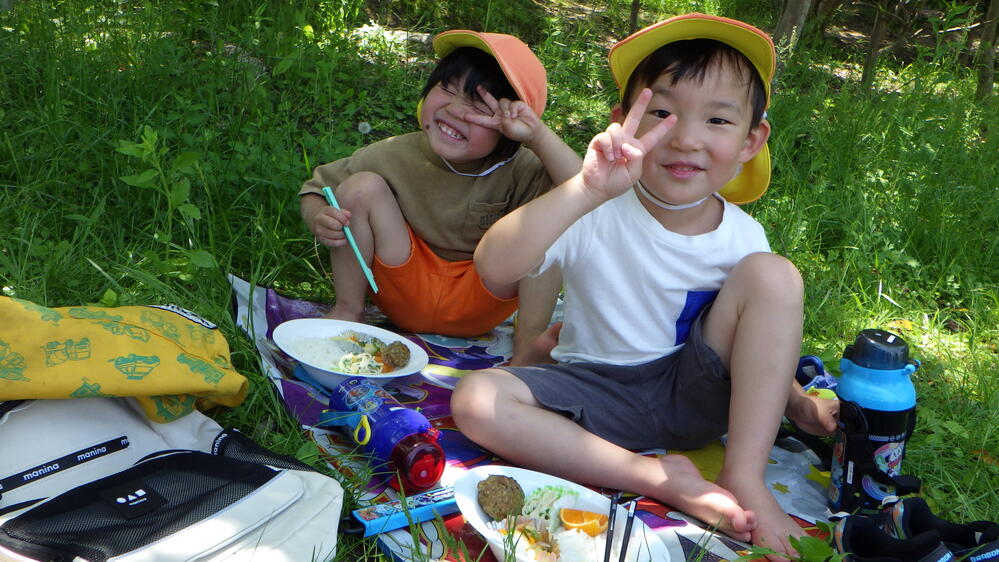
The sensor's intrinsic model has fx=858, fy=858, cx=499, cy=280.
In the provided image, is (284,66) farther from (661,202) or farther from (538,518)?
(538,518)

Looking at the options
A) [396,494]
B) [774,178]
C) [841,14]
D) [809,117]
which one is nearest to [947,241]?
[774,178]

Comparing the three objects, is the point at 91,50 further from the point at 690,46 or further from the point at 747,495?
the point at 747,495

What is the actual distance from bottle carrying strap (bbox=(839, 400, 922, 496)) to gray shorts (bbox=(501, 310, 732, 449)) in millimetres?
234

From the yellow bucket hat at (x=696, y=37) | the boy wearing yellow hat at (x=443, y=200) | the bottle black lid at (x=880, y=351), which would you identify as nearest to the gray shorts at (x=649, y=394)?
the bottle black lid at (x=880, y=351)

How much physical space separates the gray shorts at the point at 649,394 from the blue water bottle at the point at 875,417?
0.24 metres

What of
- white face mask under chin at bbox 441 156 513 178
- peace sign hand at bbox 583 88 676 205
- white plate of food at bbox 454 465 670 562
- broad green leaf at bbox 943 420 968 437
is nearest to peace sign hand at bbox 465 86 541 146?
white face mask under chin at bbox 441 156 513 178

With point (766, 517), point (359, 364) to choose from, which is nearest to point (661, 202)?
point (766, 517)

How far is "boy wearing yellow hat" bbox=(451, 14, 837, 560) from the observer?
1586mm

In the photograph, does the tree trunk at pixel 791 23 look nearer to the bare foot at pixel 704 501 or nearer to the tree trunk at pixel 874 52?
the tree trunk at pixel 874 52

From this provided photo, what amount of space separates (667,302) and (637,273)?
0.30 ft

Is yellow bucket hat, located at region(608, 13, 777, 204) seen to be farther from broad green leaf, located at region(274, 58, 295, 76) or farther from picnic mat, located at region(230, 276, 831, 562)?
broad green leaf, located at region(274, 58, 295, 76)

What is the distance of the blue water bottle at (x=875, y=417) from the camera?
1.57m

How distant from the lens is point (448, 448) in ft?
5.85

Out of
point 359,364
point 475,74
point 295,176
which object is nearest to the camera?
point 359,364
